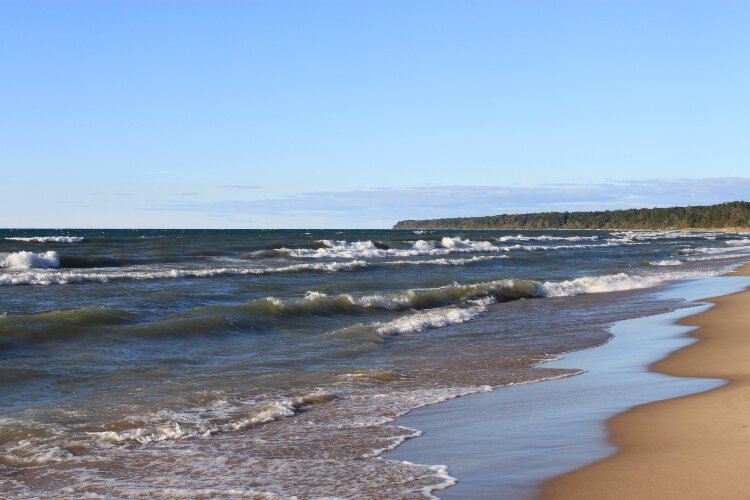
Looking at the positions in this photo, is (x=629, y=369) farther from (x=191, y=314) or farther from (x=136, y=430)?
(x=191, y=314)

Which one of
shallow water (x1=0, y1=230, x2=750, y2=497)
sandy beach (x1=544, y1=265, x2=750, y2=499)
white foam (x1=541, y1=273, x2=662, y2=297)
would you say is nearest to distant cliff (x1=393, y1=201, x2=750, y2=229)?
white foam (x1=541, y1=273, x2=662, y2=297)

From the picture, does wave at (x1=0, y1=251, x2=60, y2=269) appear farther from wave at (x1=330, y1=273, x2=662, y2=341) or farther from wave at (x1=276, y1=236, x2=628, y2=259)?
wave at (x1=330, y1=273, x2=662, y2=341)

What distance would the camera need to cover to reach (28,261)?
33.0 metres

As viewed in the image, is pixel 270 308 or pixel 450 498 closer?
pixel 450 498

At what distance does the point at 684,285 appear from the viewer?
2500 cm

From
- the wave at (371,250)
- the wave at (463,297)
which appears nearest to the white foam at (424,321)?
the wave at (463,297)

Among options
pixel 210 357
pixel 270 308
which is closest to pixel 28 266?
pixel 270 308

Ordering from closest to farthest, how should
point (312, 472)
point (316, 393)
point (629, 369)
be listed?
point (312, 472), point (316, 393), point (629, 369)

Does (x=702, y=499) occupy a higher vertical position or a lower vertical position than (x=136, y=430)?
higher

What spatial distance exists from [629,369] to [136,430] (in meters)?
6.17

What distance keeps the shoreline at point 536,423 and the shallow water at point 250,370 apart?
1.05 ft

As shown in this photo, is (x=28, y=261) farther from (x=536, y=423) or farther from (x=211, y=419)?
(x=536, y=423)

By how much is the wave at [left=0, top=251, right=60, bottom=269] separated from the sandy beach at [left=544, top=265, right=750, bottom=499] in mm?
30011

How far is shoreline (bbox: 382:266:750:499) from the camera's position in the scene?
524cm
